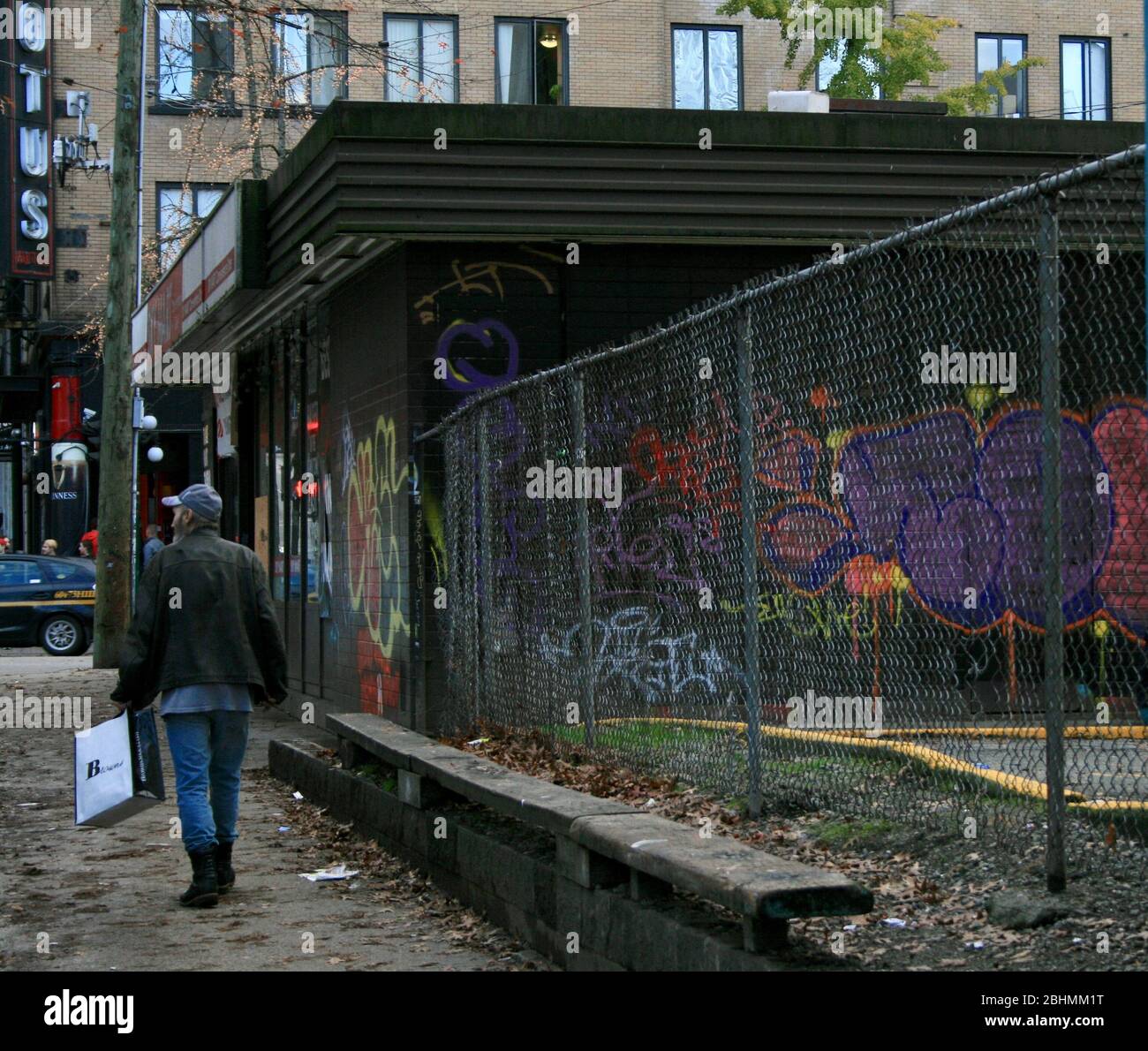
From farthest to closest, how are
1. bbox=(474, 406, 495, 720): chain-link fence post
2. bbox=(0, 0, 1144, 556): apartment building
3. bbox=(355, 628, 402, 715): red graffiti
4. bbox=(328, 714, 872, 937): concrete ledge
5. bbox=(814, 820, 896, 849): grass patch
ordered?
bbox=(0, 0, 1144, 556): apartment building, bbox=(355, 628, 402, 715): red graffiti, bbox=(474, 406, 495, 720): chain-link fence post, bbox=(814, 820, 896, 849): grass patch, bbox=(328, 714, 872, 937): concrete ledge

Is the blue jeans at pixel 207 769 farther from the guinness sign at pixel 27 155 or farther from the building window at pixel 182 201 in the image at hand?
the guinness sign at pixel 27 155

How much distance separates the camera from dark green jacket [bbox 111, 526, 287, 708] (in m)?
8.08

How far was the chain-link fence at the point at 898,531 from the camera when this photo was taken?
5598mm

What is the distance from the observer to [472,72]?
113 ft

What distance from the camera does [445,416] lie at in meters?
11.9

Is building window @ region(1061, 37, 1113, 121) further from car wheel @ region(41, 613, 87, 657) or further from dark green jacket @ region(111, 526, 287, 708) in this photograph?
dark green jacket @ region(111, 526, 287, 708)

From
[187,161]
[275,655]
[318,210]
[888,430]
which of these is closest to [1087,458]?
[888,430]

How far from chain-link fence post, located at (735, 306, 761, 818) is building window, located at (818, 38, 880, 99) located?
83.5 ft

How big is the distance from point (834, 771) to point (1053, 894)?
177cm

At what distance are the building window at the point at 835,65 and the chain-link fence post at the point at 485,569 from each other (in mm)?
22395

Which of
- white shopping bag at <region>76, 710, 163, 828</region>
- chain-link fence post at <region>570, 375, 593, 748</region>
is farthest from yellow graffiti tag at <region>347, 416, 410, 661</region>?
white shopping bag at <region>76, 710, 163, 828</region>

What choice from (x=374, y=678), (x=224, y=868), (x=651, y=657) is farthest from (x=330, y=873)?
(x=374, y=678)

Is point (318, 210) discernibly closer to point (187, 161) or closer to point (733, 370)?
point (733, 370)

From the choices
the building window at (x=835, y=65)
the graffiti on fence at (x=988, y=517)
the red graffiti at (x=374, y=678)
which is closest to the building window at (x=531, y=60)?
the building window at (x=835, y=65)
